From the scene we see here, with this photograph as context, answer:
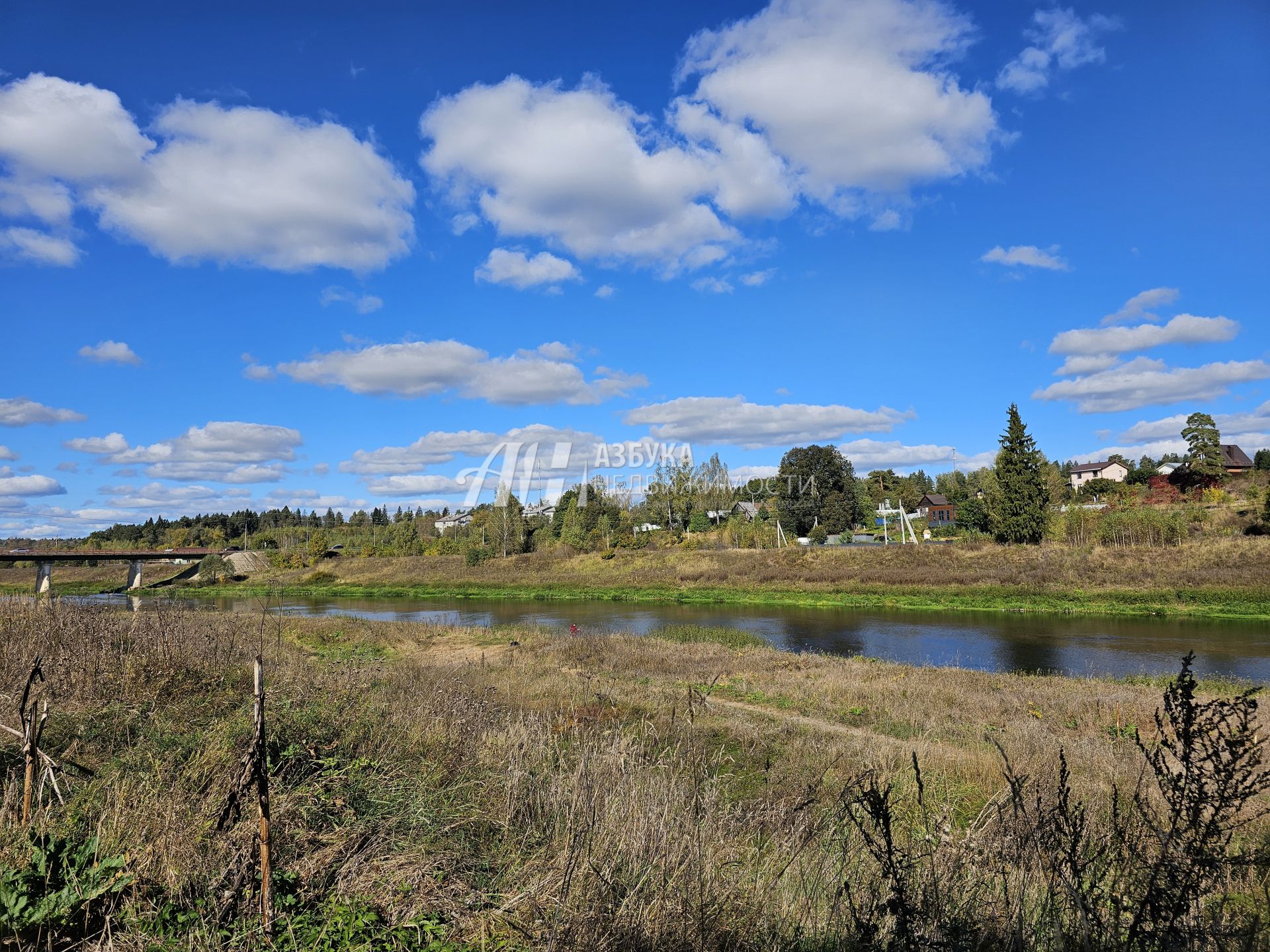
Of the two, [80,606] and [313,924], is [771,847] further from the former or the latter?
[80,606]

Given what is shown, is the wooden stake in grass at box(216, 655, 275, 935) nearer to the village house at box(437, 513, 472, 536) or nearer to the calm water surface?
the calm water surface

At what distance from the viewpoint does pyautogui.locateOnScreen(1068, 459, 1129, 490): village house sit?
300 ft

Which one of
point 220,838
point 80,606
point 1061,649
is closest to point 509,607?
point 1061,649

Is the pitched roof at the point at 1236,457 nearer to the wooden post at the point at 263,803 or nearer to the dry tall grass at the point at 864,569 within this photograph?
the dry tall grass at the point at 864,569

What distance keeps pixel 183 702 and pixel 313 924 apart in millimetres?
3846

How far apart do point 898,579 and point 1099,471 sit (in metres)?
68.5

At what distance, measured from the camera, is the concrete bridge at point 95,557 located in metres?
47.8

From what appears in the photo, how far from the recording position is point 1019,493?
146 ft

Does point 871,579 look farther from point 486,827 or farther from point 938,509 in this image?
point 938,509

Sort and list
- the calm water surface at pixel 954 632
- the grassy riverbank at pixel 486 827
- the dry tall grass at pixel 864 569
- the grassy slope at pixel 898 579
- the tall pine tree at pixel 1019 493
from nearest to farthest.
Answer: the grassy riverbank at pixel 486 827, the calm water surface at pixel 954 632, the grassy slope at pixel 898 579, the dry tall grass at pixel 864 569, the tall pine tree at pixel 1019 493

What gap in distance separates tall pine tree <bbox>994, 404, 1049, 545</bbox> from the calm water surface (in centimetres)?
1232

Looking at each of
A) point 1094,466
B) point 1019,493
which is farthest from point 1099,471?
point 1019,493

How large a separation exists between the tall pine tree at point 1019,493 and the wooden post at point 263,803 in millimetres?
48807

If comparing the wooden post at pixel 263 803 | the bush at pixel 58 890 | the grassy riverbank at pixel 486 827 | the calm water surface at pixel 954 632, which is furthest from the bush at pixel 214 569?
the wooden post at pixel 263 803
